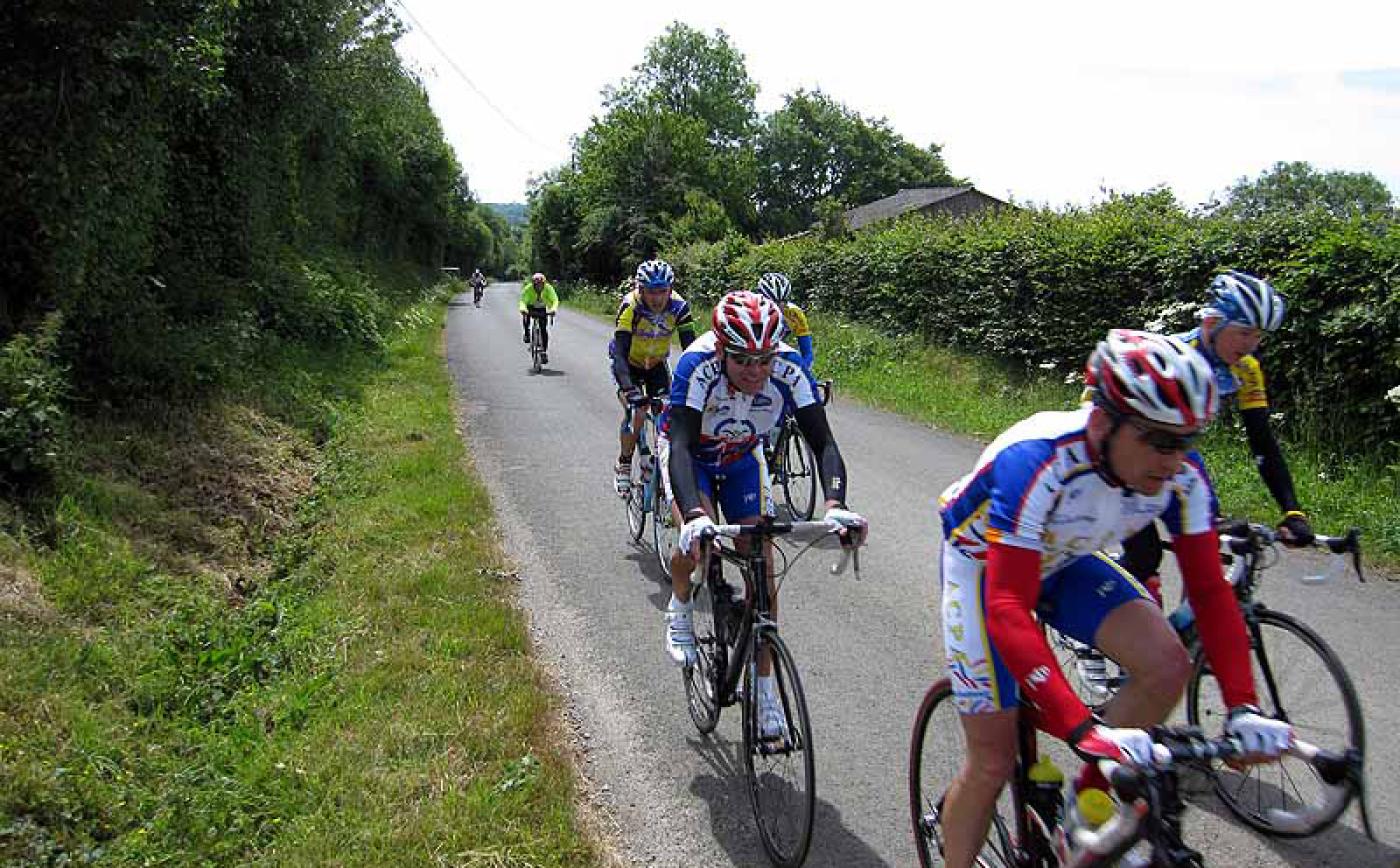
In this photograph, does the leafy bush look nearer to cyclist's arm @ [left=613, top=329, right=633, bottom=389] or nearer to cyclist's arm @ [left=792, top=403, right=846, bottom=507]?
cyclist's arm @ [left=613, top=329, right=633, bottom=389]

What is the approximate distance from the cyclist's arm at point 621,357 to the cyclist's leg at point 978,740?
5.62 metres

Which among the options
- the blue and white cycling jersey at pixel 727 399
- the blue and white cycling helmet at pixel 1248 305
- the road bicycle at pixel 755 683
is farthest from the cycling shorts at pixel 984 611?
the blue and white cycling helmet at pixel 1248 305

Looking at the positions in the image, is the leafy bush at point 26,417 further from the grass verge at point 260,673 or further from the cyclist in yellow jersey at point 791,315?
the cyclist in yellow jersey at point 791,315

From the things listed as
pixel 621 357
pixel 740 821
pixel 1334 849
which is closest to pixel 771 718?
pixel 740 821

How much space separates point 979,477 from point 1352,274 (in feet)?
25.3

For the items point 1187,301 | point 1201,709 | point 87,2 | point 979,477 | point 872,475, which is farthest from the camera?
point 1187,301

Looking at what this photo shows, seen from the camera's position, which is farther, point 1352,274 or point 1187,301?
point 1187,301

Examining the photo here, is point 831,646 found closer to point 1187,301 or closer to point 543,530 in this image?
point 543,530

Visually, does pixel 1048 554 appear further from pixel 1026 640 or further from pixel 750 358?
pixel 750 358

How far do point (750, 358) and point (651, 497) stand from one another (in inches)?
125

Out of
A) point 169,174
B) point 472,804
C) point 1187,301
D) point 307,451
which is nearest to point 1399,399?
point 1187,301

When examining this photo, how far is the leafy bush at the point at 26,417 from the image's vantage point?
638 cm

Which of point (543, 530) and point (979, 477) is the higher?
point (979, 477)

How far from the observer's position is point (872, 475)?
10008 mm
